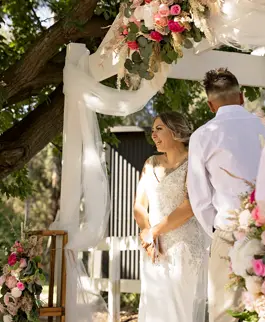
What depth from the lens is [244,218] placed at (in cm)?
247

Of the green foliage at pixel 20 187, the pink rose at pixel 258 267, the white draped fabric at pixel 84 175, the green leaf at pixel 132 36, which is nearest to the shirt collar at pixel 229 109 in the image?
the pink rose at pixel 258 267

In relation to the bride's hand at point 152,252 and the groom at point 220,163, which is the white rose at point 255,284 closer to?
the groom at point 220,163

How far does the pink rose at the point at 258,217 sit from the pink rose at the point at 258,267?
13cm

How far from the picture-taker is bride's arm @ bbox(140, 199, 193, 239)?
4.59 m

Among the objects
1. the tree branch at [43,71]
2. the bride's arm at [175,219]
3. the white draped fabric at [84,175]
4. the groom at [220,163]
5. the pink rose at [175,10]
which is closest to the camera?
the groom at [220,163]

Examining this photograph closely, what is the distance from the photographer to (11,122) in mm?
8828

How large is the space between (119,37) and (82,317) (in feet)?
7.22

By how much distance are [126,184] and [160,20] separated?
303 inches

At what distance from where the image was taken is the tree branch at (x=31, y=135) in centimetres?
687

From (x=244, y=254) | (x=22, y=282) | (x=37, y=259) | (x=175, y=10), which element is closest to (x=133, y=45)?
(x=175, y=10)

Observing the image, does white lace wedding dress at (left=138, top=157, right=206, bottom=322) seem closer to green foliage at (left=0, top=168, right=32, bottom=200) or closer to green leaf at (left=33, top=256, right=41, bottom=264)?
green leaf at (left=33, top=256, right=41, bottom=264)

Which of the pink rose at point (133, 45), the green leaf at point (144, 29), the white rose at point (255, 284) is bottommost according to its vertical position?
the white rose at point (255, 284)

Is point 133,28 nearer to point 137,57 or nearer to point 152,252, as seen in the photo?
point 137,57

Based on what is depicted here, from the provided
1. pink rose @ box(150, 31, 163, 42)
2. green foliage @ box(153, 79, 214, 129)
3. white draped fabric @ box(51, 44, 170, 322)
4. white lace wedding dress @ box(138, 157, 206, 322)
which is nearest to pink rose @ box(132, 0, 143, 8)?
pink rose @ box(150, 31, 163, 42)
